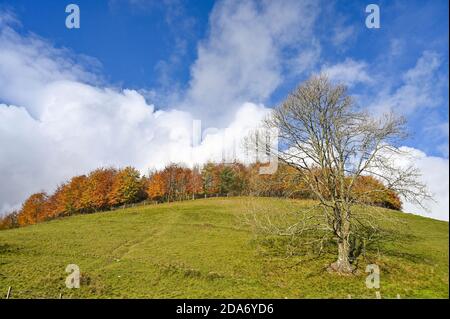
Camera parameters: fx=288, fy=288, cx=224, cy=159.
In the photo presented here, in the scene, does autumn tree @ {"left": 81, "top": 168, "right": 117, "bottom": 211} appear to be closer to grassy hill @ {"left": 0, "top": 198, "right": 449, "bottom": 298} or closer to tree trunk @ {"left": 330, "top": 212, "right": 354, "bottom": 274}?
grassy hill @ {"left": 0, "top": 198, "right": 449, "bottom": 298}

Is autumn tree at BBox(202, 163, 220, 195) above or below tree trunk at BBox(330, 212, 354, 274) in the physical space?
above

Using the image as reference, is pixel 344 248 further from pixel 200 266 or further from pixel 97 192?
pixel 97 192

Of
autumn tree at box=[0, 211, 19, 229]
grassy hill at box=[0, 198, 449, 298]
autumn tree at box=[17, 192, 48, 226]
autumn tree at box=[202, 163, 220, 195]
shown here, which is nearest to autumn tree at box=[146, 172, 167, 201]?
autumn tree at box=[202, 163, 220, 195]

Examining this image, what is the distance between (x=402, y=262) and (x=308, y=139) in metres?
12.6

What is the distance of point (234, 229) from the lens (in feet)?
130

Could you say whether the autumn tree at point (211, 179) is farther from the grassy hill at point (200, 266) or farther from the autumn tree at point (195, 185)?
the grassy hill at point (200, 266)

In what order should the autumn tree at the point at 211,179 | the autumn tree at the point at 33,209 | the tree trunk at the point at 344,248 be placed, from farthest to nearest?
the autumn tree at the point at 33,209
the autumn tree at the point at 211,179
the tree trunk at the point at 344,248

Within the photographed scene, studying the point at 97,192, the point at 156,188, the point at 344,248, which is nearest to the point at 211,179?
the point at 156,188

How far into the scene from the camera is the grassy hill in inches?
716

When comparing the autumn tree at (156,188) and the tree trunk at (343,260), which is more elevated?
the autumn tree at (156,188)

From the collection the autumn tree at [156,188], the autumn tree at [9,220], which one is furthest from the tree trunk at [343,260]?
the autumn tree at [9,220]

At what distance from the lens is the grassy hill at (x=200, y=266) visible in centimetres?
1819

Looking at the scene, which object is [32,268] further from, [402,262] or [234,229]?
[402,262]
